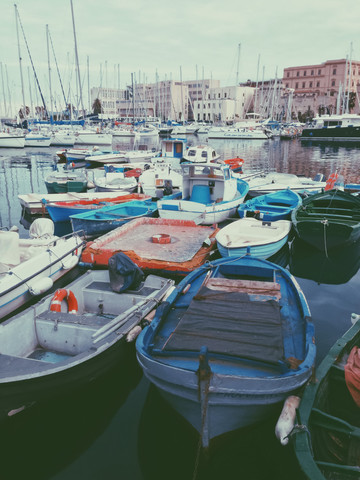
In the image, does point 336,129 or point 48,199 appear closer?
point 48,199

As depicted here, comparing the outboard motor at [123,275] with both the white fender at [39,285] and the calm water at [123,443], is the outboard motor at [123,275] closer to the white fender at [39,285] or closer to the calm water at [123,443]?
the calm water at [123,443]

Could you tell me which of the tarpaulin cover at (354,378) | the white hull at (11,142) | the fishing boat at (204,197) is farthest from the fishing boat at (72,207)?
the white hull at (11,142)

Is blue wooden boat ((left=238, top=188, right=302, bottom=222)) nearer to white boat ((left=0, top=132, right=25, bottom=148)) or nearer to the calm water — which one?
the calm water

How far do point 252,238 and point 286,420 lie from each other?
340 inches

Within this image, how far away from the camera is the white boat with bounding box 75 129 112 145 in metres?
57.3

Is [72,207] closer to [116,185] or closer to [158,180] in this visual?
[116,185]

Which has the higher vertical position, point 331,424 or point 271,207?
point 271,207

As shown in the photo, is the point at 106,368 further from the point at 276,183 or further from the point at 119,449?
the point at 276,183

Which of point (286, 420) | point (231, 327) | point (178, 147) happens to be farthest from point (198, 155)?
point (286, 420)

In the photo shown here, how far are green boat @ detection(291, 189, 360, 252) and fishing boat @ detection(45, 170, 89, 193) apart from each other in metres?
14.1

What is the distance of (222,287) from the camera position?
7.78 metres

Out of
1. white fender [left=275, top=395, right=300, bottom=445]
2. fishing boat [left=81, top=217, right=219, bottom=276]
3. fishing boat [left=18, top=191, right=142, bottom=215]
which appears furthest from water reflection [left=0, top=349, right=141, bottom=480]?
fishing boat [left=18, top=191, right=142, bottom=215]

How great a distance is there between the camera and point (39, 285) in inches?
369

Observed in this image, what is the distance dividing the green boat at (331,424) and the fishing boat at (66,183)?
2060 centimetres
